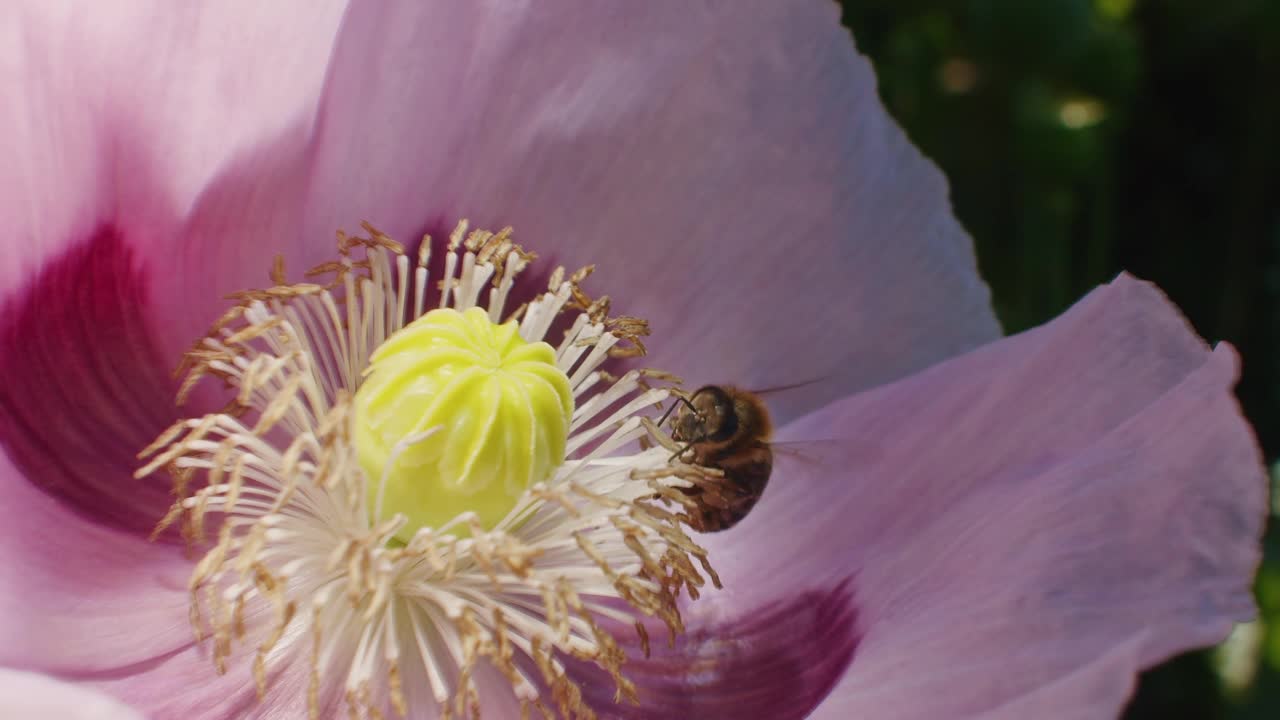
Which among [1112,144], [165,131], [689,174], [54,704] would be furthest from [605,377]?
[1112,144]

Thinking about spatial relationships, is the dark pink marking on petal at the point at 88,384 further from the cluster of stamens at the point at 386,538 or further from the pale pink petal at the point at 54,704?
the pale pink petal at the point at 54,704

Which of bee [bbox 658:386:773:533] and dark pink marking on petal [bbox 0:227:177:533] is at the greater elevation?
dark pink marking on petal [bbox 0:227:177:533]

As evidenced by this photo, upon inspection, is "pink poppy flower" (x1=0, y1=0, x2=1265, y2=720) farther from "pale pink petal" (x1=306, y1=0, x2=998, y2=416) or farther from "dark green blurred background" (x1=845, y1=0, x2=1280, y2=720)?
"dark green blurred background" (x1=845, y1=0, x2=1280, y2=720)

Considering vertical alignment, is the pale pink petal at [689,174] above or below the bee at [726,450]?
above

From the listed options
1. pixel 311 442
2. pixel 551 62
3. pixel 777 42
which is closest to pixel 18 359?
pixel 311 442

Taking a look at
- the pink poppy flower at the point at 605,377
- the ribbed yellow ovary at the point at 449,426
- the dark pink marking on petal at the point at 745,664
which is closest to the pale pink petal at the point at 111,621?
the pink poppy flower at the point at 605,377

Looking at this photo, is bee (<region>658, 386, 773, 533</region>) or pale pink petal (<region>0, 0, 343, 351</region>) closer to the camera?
pale pink petal (<region>0, 0, 343, 351</region>)

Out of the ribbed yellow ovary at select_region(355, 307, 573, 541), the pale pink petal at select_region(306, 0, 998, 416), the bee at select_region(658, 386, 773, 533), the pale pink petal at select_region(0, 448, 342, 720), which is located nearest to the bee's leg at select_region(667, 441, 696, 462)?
the bee at select_region(658, 386, 773, 533)
